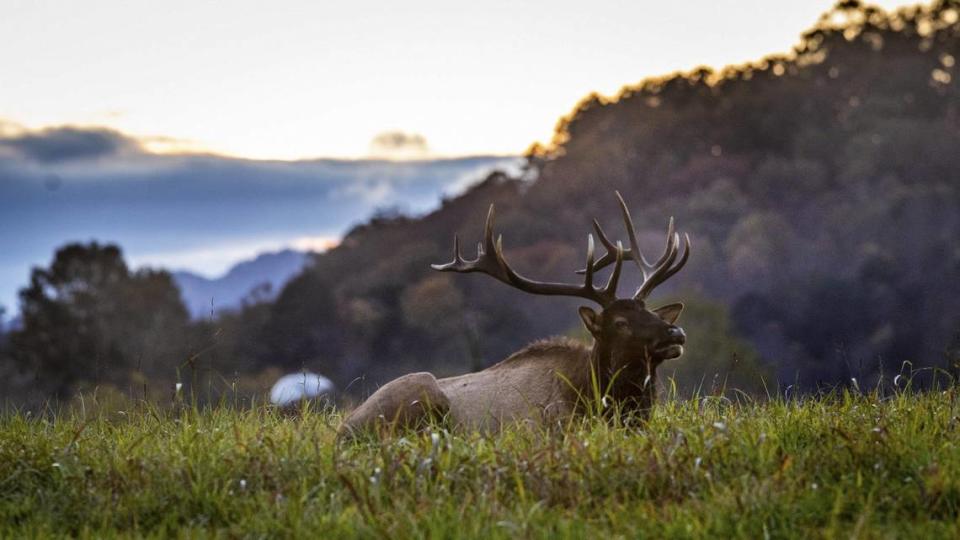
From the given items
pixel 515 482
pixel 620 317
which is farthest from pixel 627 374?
pixel 515 482

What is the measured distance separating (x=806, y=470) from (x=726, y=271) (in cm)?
4769

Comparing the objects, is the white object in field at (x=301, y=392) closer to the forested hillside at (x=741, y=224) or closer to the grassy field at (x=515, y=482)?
the grassy field at (x=515, y=482)

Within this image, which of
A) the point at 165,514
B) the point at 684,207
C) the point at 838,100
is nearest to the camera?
the point at 165,514

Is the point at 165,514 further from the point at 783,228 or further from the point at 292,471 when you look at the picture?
the point at 783,228

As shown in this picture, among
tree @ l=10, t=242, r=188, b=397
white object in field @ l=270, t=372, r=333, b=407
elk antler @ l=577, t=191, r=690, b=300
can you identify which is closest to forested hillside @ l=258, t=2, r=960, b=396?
tree @ l=10, t=242, r=188, b=397

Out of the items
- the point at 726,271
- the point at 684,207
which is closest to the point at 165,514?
the point at 726,271

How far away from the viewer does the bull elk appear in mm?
9273

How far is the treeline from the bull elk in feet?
110

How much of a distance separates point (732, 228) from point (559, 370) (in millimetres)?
46885

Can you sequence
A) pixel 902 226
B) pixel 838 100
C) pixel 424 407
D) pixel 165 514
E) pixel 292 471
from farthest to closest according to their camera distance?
1. pixel 838 100
2. pixel 902 226
3. pixel 424 407
4. pixel 292 471
5. pixel 165 514

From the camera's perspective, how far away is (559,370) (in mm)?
10016

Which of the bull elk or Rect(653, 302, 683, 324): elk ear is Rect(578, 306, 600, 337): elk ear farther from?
Rect(653, 302, 683, 324): elk ear

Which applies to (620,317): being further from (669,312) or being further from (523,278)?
(523,278)

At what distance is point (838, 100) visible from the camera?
6194 cm
